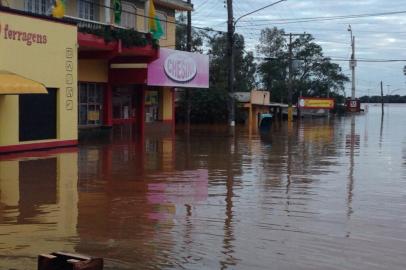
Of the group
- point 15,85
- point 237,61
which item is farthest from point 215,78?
point 15,85

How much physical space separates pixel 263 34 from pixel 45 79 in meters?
74.3

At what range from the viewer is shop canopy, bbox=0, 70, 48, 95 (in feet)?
61.7

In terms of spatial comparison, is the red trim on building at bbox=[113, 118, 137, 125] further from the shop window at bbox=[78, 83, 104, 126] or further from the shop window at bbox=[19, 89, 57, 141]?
the shop window at bbox=[19, 89, 57, 141]

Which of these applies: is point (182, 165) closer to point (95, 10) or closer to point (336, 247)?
point (336, 247)

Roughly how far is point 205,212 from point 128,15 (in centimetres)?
2574

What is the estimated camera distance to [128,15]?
34438 mm

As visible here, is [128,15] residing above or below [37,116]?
above

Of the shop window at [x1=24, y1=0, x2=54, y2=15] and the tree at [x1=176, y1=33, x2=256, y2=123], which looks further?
the tree at [x1=176, y1=33, x2=256, y2=123]

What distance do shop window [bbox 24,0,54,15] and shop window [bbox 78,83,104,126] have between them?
4.10m

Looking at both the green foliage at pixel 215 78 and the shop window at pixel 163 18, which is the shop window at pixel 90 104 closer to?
the shop window at pixel 163 18

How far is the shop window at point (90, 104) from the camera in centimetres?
3038

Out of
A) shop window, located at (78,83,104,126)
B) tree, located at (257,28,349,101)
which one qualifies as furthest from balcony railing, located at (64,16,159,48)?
tree, located at (257,28,349,101)

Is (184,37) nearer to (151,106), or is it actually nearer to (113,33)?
(151,106)

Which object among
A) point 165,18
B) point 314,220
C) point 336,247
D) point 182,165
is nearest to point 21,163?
point 182,165
